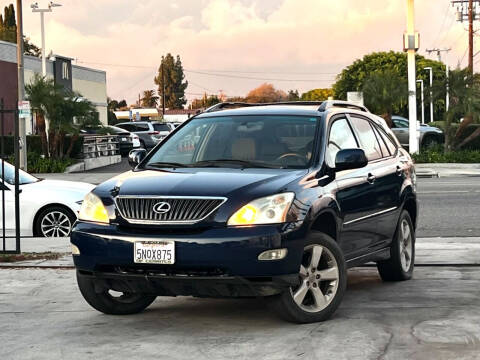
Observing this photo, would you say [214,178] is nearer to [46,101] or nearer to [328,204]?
[328,204]

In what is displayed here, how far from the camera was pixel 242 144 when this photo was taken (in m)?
7.84

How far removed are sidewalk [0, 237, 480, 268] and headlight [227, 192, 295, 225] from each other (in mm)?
3876

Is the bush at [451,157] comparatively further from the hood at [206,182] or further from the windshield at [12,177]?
the hood at [206,182]

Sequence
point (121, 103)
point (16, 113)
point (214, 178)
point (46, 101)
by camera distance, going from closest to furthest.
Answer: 1. point (214, 178)
2. point (16, 113)
3. point (46, 101)
4. point (121, 103)

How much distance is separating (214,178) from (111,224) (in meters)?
0.80

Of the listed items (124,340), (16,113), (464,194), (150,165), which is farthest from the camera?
(464,194)

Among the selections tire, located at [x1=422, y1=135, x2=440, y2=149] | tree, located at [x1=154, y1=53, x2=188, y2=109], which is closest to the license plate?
tire, located at [x1=422, y1=135, x2=440, y2=149]

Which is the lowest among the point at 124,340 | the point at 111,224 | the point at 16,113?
the point at 124,340

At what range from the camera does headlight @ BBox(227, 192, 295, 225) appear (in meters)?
6.60

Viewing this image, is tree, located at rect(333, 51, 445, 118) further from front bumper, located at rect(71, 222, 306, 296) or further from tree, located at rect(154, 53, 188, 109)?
front bumper, located at rect(71, 222, 306, 296)

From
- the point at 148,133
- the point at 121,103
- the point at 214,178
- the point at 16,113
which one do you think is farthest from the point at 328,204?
the point at 121,103

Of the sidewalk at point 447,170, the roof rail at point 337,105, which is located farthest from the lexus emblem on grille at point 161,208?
the sidewalk at point 447,170

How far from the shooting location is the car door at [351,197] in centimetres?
762

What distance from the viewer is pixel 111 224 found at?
22.6ft
